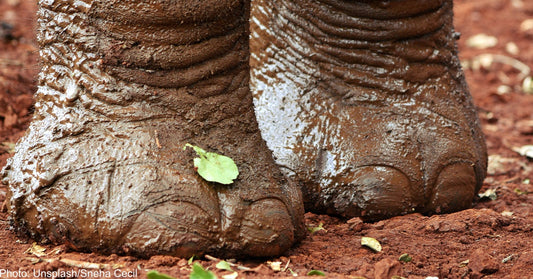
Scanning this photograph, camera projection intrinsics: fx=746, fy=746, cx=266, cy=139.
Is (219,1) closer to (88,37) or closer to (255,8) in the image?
(88,37)

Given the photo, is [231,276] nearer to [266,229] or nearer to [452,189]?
[266,229]

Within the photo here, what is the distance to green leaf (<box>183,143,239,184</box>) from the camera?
177cm

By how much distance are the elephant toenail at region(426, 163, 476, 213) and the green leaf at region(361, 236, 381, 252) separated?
332 millimetres

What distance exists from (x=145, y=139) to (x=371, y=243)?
2.17ft

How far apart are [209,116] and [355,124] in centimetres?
55

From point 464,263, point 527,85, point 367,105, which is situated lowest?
point 464,263

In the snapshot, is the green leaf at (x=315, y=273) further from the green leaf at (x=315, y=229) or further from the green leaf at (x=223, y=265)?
the green leaf at (x=315, y=229)

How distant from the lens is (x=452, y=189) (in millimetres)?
2266

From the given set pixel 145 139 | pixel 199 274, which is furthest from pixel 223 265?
pixel 145 139

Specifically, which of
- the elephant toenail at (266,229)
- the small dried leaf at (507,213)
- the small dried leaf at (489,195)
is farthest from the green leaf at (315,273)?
the small dried leaf at (489,195)

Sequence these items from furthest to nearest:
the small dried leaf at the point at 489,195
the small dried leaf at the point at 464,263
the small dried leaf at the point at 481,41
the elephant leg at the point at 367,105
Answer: the small dried leaf at the point at 481,41 < the small dried leaf at the point at 489,195 < the elephant leg at the point at 367,105 < the small dried leaf at the point at 464,263

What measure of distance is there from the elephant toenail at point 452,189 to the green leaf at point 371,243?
1.09ft

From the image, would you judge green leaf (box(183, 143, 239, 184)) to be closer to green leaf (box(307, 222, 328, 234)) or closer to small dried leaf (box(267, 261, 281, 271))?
small dried leaf (box(267, 261, 281, 271))

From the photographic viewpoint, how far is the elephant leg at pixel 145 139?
1.72 m
